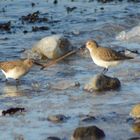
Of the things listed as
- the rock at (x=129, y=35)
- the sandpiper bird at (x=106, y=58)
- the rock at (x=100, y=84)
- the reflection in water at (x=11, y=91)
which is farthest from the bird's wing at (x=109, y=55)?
the rock at (x=129, y=35)

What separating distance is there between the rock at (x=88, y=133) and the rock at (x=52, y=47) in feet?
23.0

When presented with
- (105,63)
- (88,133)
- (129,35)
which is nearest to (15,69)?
(105,63)

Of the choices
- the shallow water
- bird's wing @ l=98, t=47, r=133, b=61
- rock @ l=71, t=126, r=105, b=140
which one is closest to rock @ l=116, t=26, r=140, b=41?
the shallow water

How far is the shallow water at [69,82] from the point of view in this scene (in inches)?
380

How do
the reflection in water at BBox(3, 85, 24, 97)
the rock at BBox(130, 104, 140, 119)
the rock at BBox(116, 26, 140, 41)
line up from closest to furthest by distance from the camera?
1. the rock at BBox(130, 104, 140, 119)
2. the reflection in water at BBox(3, 85, 24, 97)
3. the rock at BBox(116, 26, 140, 41)

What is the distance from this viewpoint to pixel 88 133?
8.94 metres

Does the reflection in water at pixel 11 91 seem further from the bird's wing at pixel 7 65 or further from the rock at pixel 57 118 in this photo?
the rock at pixel 57 118

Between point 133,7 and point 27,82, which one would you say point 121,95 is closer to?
point 27,82

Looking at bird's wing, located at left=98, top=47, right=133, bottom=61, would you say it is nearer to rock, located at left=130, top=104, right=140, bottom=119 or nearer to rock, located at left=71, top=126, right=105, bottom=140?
rock, located at left=130, top=104, right=140, bottom=119

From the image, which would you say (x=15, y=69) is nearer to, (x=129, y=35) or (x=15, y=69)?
(x=15, y=69)

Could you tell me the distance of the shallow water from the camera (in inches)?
380

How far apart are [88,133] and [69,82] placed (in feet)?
13.2

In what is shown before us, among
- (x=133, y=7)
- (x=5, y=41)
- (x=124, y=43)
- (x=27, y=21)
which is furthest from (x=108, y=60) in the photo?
(x=133, y=7)

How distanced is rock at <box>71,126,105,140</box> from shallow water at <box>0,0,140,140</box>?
0.14 m
